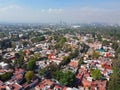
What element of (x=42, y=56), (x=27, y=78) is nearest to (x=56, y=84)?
(x=27, y=78)

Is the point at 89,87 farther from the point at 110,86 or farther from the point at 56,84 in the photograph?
the point at 56,84

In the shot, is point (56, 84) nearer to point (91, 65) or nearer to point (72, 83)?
point (72, 83)

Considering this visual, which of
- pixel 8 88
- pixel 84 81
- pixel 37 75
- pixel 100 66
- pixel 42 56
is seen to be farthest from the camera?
pixel 42 56

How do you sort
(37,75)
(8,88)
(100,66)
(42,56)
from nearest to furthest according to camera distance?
(8,88) → (37,75) → (100,66) → (42,56)

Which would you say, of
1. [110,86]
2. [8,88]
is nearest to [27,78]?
[8,88]

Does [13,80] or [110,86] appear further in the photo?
[13,80]

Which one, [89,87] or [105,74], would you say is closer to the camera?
[89,87]

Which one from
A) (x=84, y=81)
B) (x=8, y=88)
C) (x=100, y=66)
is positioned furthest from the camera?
(x=100, y=66)

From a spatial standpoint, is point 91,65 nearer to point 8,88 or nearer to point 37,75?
point 37,75

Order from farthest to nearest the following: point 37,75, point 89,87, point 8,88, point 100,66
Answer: point 100,66 < point 37,75 < point 89,87 < point 8,88
